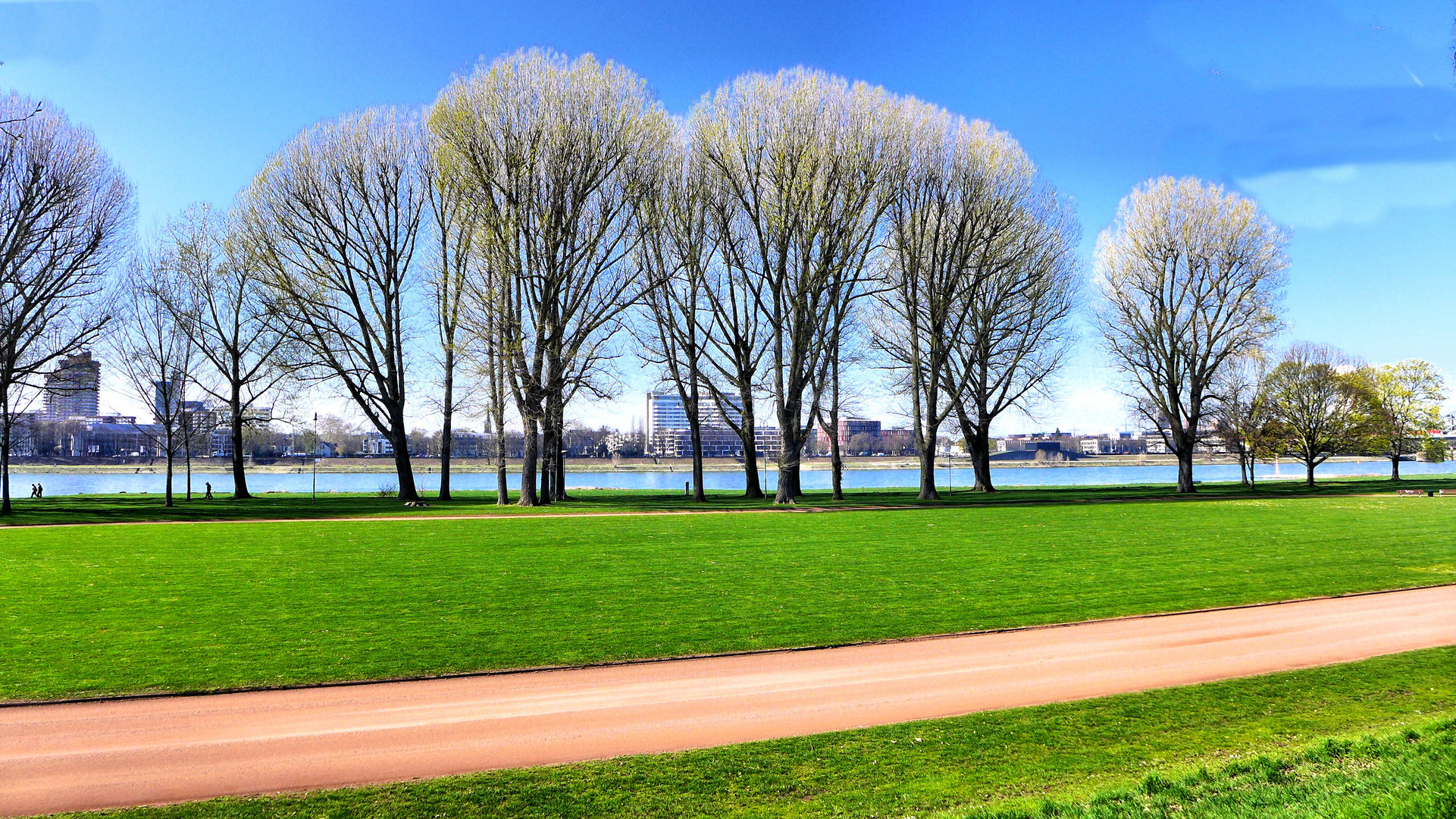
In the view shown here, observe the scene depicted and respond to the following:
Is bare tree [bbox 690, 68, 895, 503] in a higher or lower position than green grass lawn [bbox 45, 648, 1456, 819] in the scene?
higher

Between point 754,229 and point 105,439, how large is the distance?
135m

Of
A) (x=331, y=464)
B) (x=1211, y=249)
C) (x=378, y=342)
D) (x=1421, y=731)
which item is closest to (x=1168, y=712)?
(x=1421, y=731)

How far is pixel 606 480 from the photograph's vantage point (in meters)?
95.2

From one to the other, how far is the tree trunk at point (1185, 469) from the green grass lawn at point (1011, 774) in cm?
4471

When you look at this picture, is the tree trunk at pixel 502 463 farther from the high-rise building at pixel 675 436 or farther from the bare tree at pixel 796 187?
the high-rise building at pixel 675 436

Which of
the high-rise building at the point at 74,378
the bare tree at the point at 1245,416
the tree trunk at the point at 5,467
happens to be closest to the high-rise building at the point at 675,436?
the bare tree at the point at 1245,416

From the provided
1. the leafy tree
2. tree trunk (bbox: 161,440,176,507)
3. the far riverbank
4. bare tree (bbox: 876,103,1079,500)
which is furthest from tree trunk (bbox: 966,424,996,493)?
the leafy tree

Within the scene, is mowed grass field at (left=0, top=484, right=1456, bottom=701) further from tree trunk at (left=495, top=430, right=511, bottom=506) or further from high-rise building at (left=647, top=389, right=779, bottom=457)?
high-rise building at (left=647, top=389, right=779, bottom=457)

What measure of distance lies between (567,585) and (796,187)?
81.1ft

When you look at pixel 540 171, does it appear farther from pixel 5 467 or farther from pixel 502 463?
pixel 5 467

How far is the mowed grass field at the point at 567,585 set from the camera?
34.4 feet

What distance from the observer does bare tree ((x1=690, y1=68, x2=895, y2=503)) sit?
3478 centimetres

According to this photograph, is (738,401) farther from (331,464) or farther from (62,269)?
(331,464)

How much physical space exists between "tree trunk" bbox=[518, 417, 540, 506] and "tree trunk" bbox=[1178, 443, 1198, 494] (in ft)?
131
